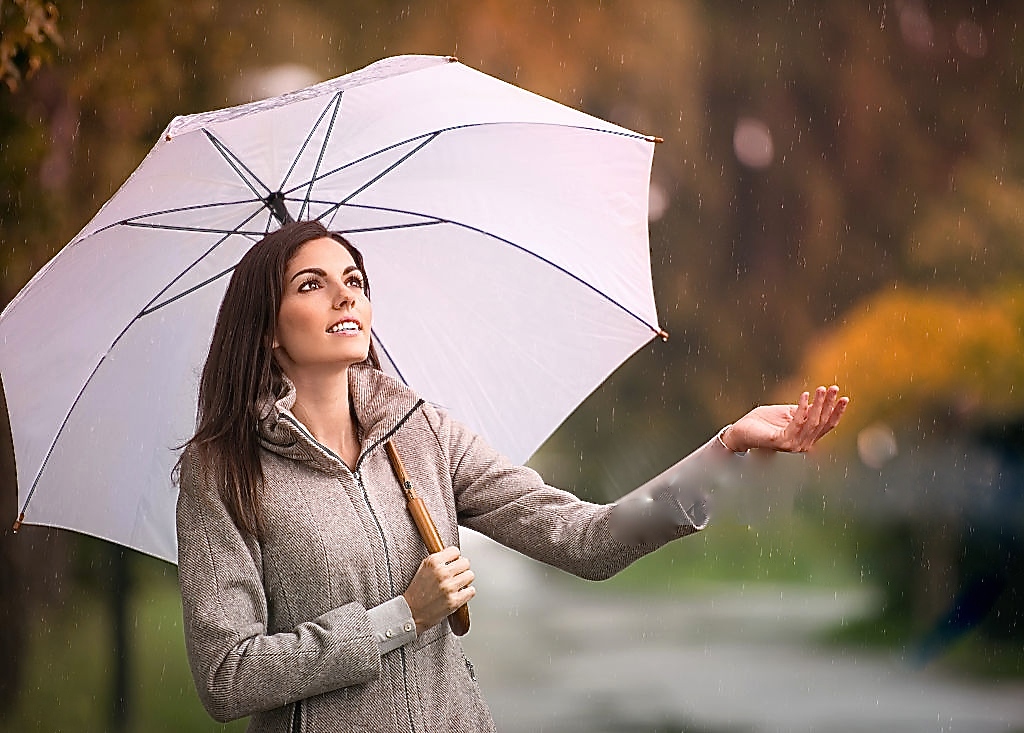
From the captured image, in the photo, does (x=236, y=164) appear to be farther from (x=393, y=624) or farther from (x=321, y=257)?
(x=393, y=624)

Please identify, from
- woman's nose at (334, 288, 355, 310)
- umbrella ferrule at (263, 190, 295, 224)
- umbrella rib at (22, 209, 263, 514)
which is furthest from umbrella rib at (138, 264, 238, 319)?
woman's nose at (334, 288, 355, 310)

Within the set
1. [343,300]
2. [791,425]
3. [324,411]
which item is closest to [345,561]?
[324,411]

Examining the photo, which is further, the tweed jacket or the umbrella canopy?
the umbrella canopy

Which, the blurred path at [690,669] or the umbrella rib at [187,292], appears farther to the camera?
the blurred path at [690,669]

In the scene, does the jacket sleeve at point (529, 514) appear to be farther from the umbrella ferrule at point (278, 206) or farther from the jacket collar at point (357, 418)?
the umbrella ferrule at point (278, 206)

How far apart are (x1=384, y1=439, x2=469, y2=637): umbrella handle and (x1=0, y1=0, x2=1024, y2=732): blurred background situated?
219 cm

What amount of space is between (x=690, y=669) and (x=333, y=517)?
2510mm

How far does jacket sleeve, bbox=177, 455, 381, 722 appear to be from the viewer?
4.68 feet

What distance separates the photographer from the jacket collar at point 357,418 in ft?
5.00

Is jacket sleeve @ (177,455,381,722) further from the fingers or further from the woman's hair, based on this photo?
the fingers

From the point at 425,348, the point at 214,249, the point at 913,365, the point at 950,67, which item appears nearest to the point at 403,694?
the point at 425,348

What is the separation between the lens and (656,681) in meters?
3.79

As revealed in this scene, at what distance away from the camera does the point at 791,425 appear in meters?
1.44

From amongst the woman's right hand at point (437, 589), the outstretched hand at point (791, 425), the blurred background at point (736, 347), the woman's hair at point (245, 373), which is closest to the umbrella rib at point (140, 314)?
the woman's hair at point (245, 373)
